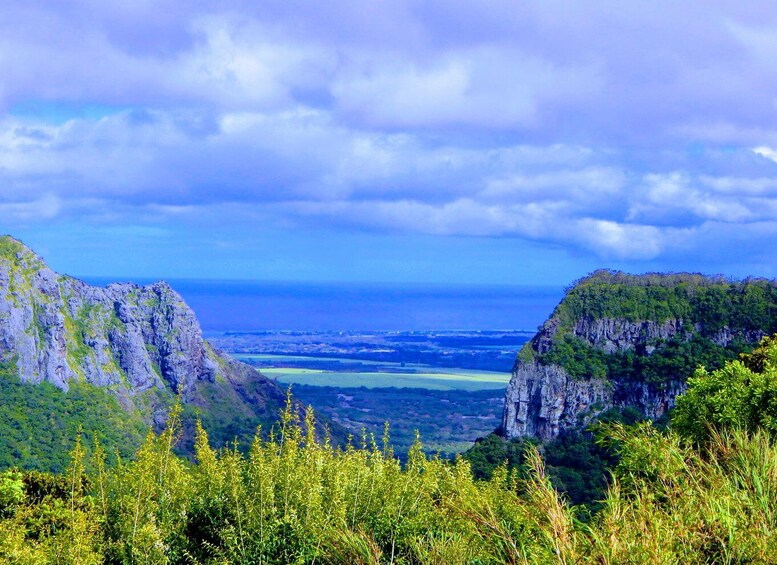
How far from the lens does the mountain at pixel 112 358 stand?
83812 mm

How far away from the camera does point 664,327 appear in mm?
76438

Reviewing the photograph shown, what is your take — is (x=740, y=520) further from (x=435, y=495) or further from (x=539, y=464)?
(x=435, y=495)

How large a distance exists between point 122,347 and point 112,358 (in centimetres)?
187

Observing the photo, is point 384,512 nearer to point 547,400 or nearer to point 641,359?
point 547,400

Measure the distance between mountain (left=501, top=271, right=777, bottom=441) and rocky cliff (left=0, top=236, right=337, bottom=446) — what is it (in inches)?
1177

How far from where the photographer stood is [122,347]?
9812 centimetres

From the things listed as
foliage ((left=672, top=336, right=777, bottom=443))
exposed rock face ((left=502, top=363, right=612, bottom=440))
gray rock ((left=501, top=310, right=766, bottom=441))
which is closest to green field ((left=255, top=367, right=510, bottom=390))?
gray rock ((left=501, top=310, right=766, bottom=441))

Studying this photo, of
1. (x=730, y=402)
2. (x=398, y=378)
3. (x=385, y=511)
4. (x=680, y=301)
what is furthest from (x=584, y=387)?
(x=398, y=378)

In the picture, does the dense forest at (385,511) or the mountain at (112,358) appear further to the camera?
the mountain at (112,358)

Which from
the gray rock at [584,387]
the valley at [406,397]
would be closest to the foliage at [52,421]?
the valley at [406,397]

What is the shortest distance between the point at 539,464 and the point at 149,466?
6991 mm

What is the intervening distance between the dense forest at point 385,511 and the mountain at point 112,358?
185 ft

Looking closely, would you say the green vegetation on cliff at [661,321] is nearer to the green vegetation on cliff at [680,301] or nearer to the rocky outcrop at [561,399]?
the green vegetation on cliff at [680,301]

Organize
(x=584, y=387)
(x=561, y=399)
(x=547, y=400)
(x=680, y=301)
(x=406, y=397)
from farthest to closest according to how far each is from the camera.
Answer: (x=406, y=397), (x=680, y=301), (x=584, y=387), (x=561, y=399), (x=547, y=400)
